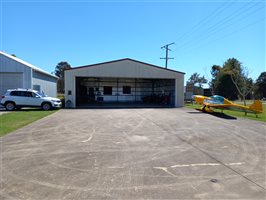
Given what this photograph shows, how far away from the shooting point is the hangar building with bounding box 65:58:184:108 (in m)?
22.8

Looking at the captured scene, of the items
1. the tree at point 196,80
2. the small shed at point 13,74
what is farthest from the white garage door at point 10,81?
the tree at point 196,80

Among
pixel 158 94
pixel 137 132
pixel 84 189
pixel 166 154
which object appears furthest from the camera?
pixel 158 94

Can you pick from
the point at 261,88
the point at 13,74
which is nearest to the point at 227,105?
the point at 13,74

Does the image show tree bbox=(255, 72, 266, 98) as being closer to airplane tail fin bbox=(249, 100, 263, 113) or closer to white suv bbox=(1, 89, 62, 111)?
airplane tail fin bbox=(249, 100, 263, 113)

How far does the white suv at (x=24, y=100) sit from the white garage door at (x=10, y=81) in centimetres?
234

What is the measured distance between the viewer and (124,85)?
31797mm

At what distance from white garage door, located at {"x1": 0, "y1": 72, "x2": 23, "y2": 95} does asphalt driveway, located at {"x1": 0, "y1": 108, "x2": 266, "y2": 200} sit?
1379 centimetres

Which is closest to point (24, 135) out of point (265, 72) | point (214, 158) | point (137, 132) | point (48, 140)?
point (48, 140)

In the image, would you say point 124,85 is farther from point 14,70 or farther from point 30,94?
point 30,94

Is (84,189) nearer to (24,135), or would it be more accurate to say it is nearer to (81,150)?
(81,150)

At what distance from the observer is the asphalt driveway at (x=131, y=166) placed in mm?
3896

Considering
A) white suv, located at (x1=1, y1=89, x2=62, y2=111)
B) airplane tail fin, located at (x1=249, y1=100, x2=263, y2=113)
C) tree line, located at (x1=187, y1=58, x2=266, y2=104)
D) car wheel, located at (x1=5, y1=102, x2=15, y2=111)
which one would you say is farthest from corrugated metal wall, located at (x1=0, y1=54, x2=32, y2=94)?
tree line, located at (x1=187, y1=58, x2=266, y2=104)

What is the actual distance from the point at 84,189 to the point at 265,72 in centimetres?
7155

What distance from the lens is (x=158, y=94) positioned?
30.2 meters
